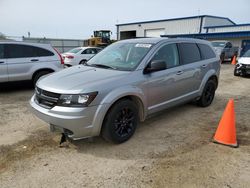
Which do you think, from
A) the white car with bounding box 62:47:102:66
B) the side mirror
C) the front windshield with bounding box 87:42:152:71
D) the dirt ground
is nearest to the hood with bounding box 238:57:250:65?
the dirt ground

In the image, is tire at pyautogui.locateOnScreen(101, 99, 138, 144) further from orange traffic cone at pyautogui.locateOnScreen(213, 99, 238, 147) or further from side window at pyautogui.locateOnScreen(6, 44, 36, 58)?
side window at pyautogui.locateOnScreen(6, 44, 36, 58)

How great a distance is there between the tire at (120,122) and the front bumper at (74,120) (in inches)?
7.8

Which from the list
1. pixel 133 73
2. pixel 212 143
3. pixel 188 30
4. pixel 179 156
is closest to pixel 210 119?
pixel 212 143

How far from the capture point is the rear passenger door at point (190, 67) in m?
4.90

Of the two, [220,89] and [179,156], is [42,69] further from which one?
[220,89]

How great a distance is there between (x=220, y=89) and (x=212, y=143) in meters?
5.28

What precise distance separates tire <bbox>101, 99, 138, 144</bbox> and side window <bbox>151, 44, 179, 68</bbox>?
1.12m

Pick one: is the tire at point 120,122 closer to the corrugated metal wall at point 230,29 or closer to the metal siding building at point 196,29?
the metal siding building at point 196,29

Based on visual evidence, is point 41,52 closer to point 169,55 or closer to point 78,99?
point 169,55

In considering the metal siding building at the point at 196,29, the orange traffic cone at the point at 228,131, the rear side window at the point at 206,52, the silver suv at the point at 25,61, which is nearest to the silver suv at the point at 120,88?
the rear side window at the point at 206,52

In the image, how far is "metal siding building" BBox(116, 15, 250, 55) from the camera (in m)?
26.9

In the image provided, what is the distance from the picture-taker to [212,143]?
13.0 ft

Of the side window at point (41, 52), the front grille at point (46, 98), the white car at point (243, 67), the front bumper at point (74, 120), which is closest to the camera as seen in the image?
the front bumper at point (74, 120)

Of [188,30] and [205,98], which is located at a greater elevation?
[188,30]
